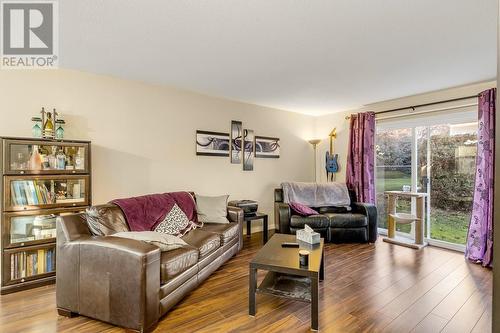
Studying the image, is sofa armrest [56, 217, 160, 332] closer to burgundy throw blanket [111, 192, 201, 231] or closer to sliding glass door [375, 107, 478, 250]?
burgundy throw blanket [111, 192, 201, 231]

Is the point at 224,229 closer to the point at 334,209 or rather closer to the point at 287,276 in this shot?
the point at 287,276

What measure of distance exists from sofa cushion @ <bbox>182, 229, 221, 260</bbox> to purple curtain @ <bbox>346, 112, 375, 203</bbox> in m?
2.95

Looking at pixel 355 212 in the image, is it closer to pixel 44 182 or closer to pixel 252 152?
pixel 252 152

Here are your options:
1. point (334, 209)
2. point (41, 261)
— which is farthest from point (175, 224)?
point (334, 209)

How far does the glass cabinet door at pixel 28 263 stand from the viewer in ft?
8.29

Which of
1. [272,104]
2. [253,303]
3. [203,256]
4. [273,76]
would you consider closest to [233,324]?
[253,303]

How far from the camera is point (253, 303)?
2.15m

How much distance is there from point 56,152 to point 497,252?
356 cm

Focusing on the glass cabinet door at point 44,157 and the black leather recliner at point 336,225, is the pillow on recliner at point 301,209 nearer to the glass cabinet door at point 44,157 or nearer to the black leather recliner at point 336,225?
the black leather recliner at point 336,225

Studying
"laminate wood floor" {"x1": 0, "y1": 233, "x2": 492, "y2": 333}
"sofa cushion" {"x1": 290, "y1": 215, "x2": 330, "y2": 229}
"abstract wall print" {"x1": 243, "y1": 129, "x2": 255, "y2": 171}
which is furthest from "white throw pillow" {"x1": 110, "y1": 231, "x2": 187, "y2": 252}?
"abstract wall print" {"x1": 243, "y1": 129, "x2": 255, "y2": 171}

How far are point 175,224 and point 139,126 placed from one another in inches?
58.6

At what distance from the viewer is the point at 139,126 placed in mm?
3605

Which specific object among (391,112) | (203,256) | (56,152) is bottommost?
(203,256)

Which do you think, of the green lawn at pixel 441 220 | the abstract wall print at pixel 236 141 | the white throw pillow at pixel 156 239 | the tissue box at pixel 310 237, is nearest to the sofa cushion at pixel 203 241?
the white throw pillow at pixel 156 239
